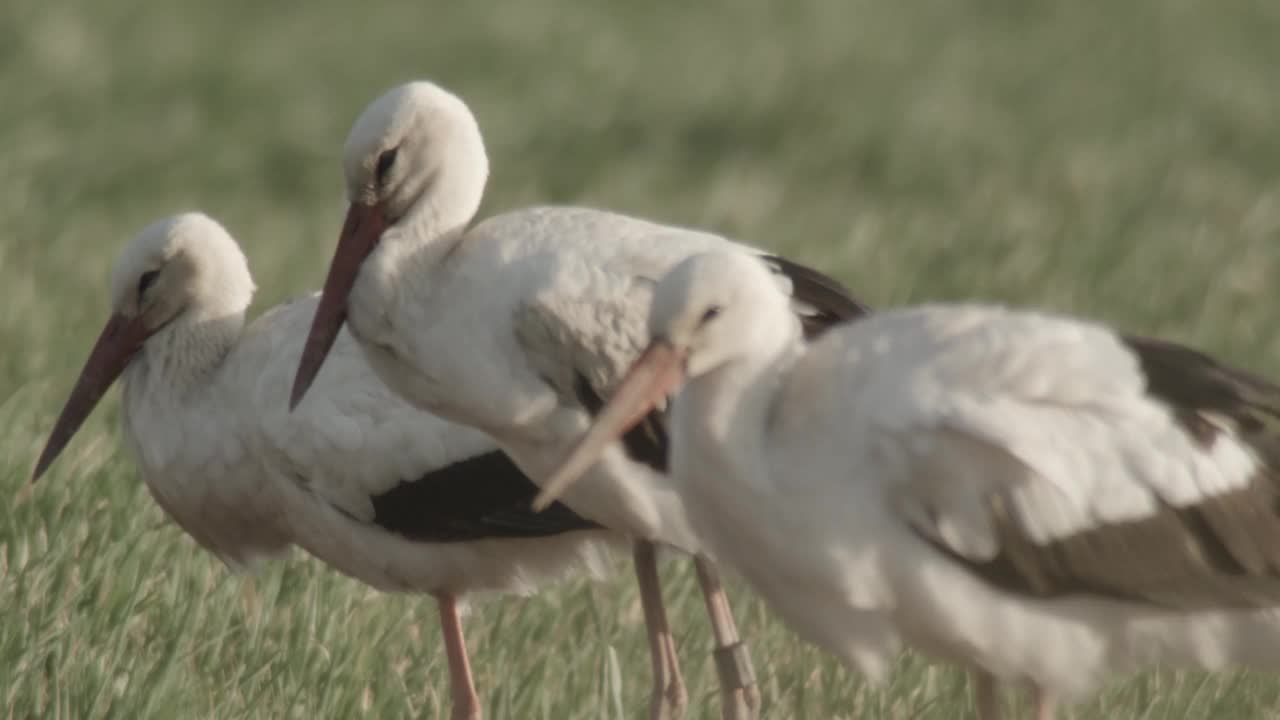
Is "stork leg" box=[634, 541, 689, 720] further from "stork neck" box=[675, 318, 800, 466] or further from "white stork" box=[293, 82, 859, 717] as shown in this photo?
"stork neck" box=[675, 318, 800, 466]

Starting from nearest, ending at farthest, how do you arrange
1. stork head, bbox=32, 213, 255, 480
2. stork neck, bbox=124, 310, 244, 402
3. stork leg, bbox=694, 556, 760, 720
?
stork leg, bbox=694, 556, 760, 720, stork neck, bbox=124, 310, 244, 402, stork head, bbox=32, 213, 255, 480

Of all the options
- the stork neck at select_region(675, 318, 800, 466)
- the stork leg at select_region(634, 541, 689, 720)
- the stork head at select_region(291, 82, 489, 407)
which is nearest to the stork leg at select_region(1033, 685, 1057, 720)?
the stork neck at select_region(675, 318, 800, 466)

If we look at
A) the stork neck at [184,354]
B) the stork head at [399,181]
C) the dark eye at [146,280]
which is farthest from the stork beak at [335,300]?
the dark eye at [146,280]

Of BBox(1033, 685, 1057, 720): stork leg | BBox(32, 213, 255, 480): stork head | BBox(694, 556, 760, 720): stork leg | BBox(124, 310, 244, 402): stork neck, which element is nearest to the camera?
BBox(1033, 685, 1057, 720): stork leg

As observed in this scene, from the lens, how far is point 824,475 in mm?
4309

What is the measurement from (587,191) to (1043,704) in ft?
27.0

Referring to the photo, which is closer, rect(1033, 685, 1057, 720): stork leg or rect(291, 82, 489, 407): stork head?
rect(1033, 685, 1057, 720): stork leg

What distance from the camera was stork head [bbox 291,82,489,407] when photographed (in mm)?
5688

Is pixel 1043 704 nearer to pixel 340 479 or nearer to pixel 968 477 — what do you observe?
pixel 968 477

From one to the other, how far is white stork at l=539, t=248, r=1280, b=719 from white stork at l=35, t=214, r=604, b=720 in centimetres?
138

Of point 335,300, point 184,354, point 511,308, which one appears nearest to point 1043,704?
point 511,308

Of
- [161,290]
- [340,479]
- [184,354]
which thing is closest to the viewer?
[340,479]

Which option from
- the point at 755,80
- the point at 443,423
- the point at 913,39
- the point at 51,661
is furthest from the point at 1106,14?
the point at 51,661

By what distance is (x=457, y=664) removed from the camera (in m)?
5.75
